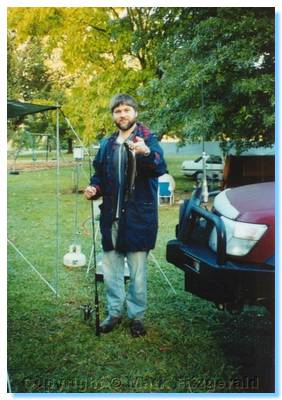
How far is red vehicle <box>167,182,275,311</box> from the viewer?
8.29 feet

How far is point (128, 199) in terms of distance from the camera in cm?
301

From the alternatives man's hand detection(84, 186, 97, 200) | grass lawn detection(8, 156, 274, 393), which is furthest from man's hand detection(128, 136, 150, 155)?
grass lawn detection(8, 156, 274, 393)

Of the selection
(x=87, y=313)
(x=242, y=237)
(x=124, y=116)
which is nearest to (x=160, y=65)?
(x=124, y=116)

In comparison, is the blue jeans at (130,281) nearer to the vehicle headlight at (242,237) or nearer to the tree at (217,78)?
the vehicle headlight at (242,237)

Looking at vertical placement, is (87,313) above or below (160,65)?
below

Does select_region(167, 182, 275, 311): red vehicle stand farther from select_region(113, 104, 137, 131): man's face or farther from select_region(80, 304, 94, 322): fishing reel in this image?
select_region(80, 304, 94, 322): fishing reel

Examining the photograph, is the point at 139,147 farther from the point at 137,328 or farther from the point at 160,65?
the point at 137,328

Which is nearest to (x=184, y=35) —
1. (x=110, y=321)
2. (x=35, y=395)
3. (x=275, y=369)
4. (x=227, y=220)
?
(x=227, y=220)

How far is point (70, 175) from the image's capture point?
14.2 ft

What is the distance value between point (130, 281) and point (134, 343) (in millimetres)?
433

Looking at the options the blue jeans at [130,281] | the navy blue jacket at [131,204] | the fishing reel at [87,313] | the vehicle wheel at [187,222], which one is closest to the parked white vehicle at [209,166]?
the vehicle wheel at [187,222]

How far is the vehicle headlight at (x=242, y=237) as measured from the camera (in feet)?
8.38

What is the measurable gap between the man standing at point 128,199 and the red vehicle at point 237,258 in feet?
1.15

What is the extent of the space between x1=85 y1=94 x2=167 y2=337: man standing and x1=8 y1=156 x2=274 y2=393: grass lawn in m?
0.26
